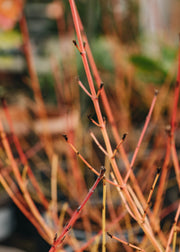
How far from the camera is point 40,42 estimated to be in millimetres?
2252

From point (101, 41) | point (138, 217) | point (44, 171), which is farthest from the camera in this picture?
point (101, 41)

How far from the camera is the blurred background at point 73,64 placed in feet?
1.93

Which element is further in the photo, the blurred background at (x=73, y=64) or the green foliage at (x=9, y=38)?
the green foliage at (x=9, y=38)

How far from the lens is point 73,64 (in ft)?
1.87

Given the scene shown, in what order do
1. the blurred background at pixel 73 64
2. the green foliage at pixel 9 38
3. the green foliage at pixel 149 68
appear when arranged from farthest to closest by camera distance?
the green foliage at pixel 9 38
the green foliage at pixel 149 68
the blurred background at pixel 73 64

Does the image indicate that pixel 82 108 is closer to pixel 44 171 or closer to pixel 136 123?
pixel 44 171

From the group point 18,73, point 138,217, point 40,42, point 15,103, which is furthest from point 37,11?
point 138,217

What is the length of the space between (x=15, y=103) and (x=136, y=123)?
82 centimetres

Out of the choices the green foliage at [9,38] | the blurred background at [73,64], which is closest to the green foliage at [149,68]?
the blurred background at [73,64]

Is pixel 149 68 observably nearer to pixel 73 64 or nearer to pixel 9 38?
pixel 73 64

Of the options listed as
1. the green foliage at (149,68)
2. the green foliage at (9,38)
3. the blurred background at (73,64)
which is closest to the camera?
the blurred background at (73,64)

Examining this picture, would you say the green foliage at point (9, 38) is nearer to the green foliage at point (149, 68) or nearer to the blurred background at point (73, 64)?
the blurred background at point (73, 64)

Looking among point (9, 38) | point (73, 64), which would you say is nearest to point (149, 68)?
point (73, 64)

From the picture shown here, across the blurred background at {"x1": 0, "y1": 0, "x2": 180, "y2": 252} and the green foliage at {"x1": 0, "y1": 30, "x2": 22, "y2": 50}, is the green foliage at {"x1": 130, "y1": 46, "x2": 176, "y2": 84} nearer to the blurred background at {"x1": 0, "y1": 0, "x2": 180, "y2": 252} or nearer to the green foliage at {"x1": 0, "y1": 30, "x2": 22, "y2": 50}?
the blurred background at {"x1": 0, "y1": 0, "x2": 180, "y2": 252}
